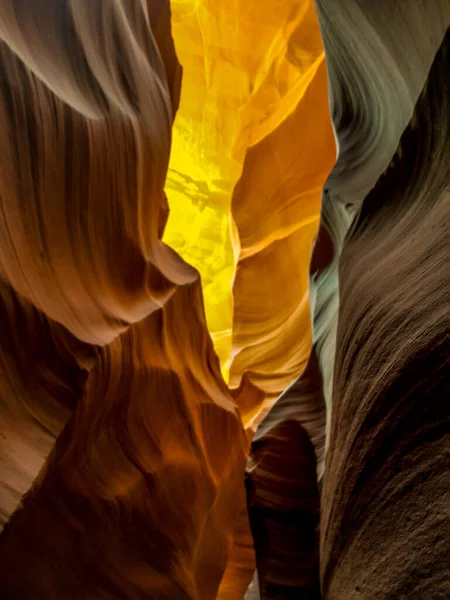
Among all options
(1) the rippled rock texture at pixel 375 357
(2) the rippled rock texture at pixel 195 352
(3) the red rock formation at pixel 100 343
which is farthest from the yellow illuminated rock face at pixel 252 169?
(1) the rippled rock texture at pixel 375 357

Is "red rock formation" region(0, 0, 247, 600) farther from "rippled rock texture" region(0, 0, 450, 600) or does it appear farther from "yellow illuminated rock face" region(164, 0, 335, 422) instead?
"yellow illuminated rock face" region(164, 0, 335, 422)

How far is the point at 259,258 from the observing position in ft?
16.5

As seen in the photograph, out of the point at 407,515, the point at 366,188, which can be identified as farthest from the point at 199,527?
the point at 407,515

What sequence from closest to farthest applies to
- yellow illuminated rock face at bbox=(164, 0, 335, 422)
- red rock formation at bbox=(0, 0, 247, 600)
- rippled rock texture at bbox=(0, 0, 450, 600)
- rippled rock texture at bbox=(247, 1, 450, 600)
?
1. rippled rock texture at bbox=(247, 1, 450, 600)
2. rippled rock texture at bbox=(0, 0, 450, 600)
3. red rock formation at bbox=(0, 0, 247, 600)
4. yellow illuminated rock face at bbox=(164, 0, 335, 422)

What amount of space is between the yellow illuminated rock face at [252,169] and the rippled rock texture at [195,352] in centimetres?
11

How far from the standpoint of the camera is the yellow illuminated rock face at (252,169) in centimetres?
500

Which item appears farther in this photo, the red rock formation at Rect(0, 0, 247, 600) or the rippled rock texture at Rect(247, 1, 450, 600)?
the red rock formation at Rect(0, 0, 247, 600)

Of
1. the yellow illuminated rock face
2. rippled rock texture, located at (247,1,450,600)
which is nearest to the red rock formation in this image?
rippled rock texture, located at (247,1,450,600)

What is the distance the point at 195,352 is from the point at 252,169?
2.19 m

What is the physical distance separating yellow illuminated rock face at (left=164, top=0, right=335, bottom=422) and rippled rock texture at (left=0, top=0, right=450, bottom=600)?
0.11 meters

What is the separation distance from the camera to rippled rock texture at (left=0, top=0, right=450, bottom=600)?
52.2 inches

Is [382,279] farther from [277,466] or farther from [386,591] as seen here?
[277,466]

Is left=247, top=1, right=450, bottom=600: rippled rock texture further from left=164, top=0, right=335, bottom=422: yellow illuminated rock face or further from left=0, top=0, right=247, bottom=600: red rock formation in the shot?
left=164, top=0, right=335, bottom=422: yellow illuminated rock face

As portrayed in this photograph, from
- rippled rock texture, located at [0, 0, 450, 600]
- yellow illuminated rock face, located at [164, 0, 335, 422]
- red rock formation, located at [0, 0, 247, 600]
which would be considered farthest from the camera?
yellow illuminated rock face, located at [164, 0, 335, 422]
